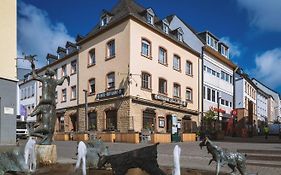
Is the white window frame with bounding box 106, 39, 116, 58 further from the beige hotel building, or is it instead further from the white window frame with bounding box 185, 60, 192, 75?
the white window frame with bounding box 185, 60, 192, 75

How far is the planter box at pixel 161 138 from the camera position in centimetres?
2650

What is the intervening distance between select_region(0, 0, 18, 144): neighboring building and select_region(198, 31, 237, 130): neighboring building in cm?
2755

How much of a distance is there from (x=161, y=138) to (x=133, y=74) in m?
6.75

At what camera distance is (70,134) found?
3266 centimetres

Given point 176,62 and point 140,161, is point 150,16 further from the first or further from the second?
point 140,161

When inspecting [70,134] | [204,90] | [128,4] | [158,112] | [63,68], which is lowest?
[70,134]

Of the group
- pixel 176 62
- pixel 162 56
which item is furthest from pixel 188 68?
pixel 162 56

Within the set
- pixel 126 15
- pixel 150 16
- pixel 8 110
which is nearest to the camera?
pixel 8 110

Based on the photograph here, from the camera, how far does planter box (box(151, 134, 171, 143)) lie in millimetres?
26500

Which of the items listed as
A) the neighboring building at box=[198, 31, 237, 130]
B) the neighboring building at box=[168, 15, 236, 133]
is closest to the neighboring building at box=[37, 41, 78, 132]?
the neighboring building at box=[168, 15, 236, 133]

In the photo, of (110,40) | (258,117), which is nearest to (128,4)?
(110,40)

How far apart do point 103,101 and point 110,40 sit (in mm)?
6086

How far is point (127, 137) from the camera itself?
27.0 meters

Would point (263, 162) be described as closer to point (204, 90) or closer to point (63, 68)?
point (204, 90)
